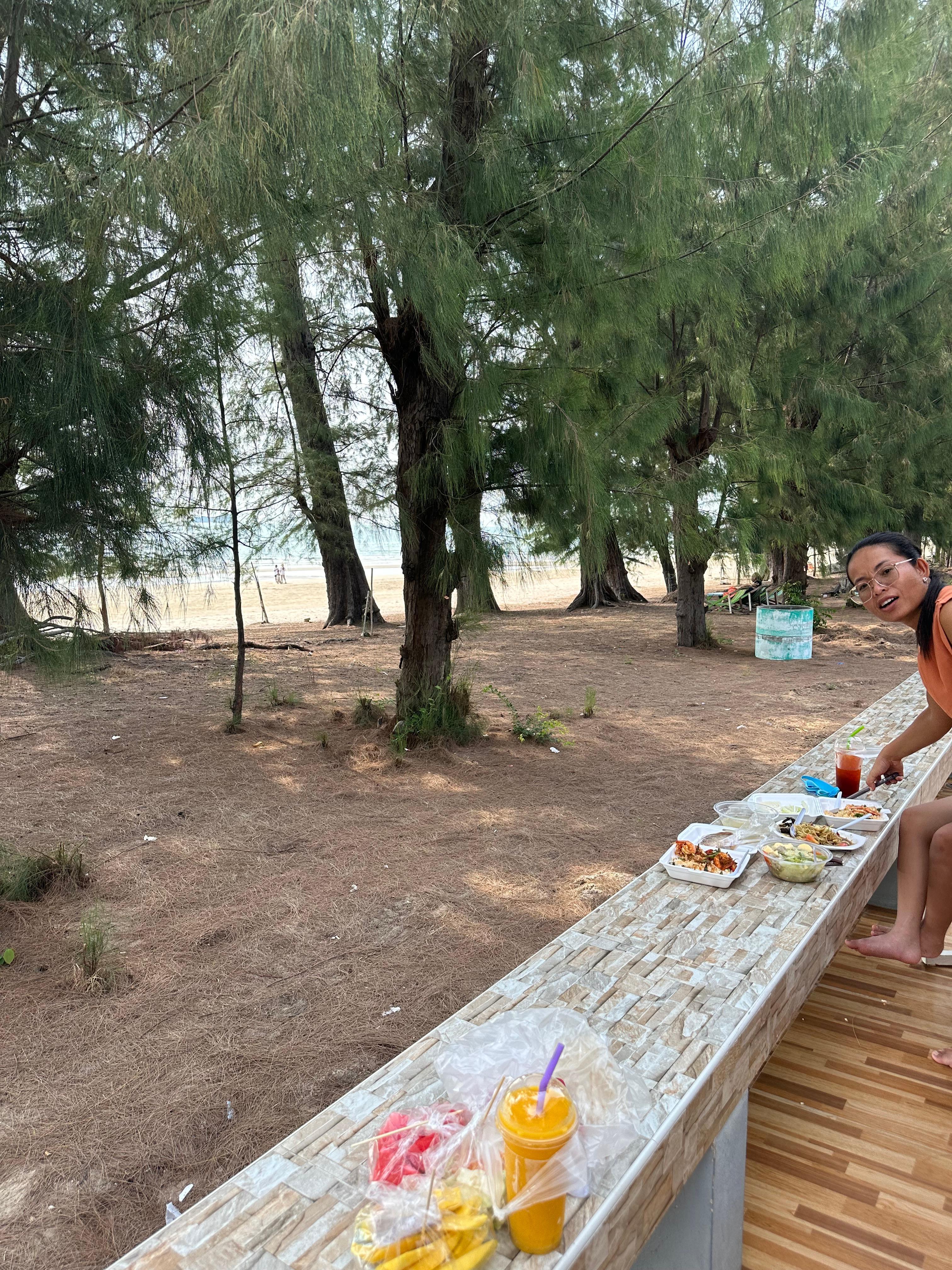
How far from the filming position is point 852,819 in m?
2.31

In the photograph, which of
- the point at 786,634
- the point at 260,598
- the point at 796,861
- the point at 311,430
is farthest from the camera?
the point at 260,598

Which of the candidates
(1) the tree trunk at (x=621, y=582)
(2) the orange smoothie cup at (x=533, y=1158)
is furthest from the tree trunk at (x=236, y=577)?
(1) the tree trunk at (x=621, y=582)

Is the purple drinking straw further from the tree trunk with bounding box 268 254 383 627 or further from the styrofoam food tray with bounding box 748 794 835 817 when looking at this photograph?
the tree trunk with bounding box 268 254 383 627

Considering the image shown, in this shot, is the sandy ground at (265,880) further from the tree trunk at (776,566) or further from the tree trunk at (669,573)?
the tree trunk at (776,566)

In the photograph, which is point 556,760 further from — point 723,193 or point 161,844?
point 723,193

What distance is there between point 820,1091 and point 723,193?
498cm

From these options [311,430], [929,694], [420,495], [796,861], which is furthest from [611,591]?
[796,861]

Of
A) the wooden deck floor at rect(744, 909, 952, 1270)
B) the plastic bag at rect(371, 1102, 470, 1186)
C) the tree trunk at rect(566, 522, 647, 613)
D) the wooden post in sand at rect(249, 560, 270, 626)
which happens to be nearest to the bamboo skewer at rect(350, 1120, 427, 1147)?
the plastic bag at rect(371, 1102, 470, 1186)

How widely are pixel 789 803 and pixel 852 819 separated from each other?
0.21 m

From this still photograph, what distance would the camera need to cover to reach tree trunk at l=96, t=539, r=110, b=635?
314 cm

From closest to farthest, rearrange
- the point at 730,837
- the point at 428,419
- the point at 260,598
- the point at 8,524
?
the point at 730,837, the point at 8,524, the point at 428,419, the point at 260,598

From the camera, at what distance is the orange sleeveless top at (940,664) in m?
2.12

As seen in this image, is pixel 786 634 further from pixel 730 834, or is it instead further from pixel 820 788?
pixel 730 834

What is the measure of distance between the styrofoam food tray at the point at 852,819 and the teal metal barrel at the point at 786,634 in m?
6.48
